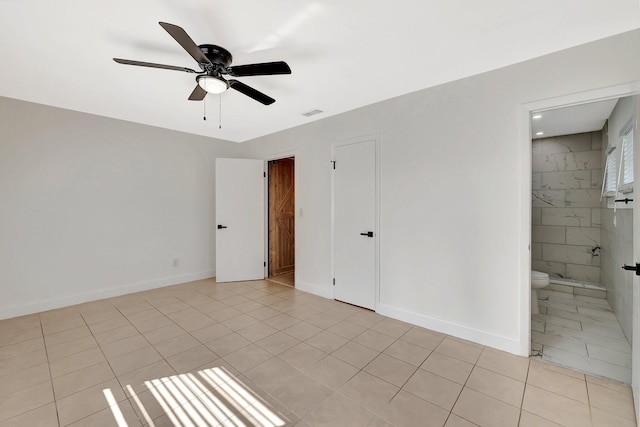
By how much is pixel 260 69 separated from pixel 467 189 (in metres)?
2.17

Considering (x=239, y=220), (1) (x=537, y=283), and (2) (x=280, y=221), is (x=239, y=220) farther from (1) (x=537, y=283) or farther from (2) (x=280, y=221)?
(1) (x=537, y=283)

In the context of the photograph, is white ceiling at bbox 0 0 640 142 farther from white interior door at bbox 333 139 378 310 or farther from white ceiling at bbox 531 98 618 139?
white ceiling at bbox 531 98 618 139

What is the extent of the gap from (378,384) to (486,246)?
1582 millimetres

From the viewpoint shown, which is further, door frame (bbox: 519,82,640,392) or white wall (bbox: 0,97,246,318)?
white wall (bbox: 0,97,246,318)

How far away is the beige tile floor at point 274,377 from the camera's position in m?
1.69

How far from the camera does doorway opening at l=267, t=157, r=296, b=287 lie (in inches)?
195

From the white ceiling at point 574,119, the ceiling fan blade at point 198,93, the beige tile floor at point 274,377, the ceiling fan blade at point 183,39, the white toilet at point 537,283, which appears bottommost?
the beige tile floor at point 274,377

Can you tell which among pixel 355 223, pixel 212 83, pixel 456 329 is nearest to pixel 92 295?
pixel 212 83

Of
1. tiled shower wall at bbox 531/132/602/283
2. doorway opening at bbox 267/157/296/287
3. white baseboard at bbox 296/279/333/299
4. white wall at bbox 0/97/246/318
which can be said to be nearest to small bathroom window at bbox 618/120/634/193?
tiled shower wall at bbox 531/132/602/283

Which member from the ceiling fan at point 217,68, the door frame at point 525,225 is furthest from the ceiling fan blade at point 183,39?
the door frame at point 525,225

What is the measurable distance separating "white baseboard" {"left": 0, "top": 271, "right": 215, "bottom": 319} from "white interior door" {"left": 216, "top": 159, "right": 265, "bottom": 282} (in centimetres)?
62

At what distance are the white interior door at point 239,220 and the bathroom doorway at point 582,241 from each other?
3.95 meters

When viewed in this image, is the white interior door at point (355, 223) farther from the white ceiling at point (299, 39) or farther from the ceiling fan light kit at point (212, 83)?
the ceiling fan light kit at point (212, 83)

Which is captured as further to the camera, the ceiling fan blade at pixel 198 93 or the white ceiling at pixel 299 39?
the ceiling fan blade at pixel 198 93
